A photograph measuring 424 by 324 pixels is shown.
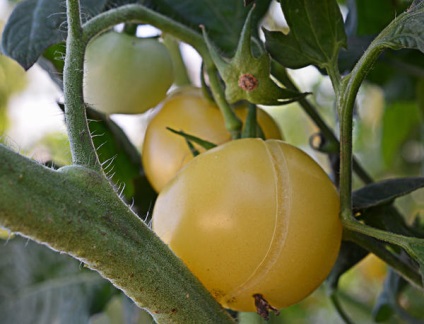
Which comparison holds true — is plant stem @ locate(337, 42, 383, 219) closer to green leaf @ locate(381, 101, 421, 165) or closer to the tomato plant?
the tomato plant

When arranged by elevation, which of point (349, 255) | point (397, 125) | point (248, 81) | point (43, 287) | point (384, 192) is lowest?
point (43, 287)

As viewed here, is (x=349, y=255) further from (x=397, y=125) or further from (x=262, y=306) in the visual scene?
(x=397, y=125)

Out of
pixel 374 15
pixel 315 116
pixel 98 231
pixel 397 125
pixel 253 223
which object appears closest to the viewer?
pixel 98 231

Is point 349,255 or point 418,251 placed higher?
point 418,251

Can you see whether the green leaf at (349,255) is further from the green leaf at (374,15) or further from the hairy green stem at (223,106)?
the green leaf at (374,15)

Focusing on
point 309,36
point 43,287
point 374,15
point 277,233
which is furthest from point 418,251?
point 43,287

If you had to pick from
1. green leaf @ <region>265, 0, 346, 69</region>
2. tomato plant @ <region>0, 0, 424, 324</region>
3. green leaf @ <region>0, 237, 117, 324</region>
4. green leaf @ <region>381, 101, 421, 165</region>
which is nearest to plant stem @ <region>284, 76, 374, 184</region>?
tomato plant @ <region>0, 0, 424, 324</region>

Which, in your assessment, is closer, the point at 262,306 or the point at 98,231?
the point at 98,231

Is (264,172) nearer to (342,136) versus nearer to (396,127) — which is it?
(342,136)
